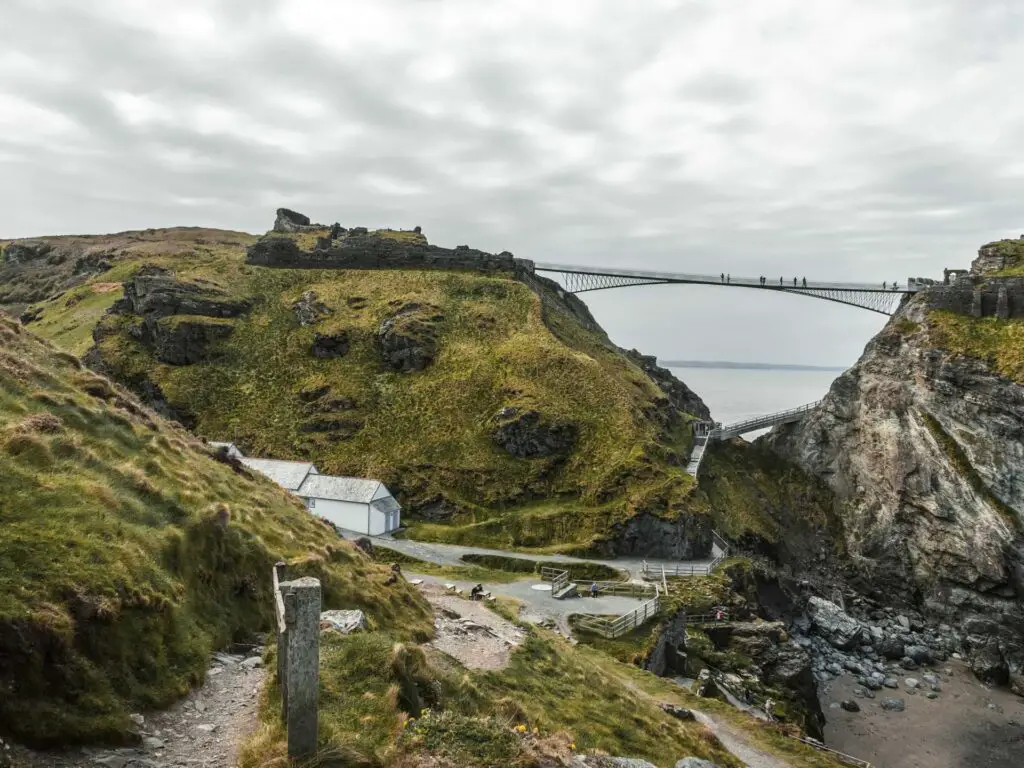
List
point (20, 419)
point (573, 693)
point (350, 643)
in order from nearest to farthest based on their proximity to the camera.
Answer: point (350, 643) → point (20, 419) → point (573, 693)

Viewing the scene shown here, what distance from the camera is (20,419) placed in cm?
1742

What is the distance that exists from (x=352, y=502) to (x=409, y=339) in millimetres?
27707

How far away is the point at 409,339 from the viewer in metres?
80.5

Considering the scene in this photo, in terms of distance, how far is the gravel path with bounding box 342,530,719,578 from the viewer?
5403 cm

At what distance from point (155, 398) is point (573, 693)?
68.1m

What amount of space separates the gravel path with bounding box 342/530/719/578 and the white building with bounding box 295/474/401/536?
114cm

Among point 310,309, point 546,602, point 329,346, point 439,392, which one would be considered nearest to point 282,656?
point 546,602

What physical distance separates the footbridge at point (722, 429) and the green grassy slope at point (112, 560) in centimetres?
5736

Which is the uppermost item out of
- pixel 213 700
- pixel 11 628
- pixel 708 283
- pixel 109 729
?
pixel 708 283

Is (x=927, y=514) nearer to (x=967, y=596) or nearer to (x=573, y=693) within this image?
(x=967, y=596)

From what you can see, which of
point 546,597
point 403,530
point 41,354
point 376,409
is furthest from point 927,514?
point 41,354

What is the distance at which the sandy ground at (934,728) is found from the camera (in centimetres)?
4034

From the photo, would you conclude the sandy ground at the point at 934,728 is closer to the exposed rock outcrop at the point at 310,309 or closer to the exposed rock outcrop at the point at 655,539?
the exposed rock outcrop at the point at 655,539

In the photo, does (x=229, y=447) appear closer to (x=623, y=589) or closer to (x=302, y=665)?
(x=623, y=589)
